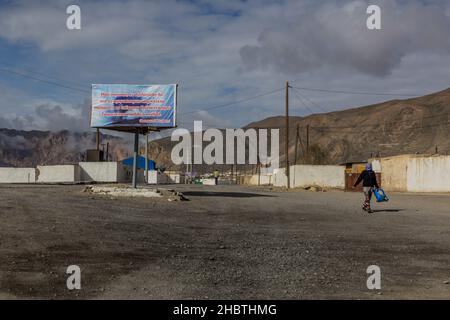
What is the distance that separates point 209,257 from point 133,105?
1644cm

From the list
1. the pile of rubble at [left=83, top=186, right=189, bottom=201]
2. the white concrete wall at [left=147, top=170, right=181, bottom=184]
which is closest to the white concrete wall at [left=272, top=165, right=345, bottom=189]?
the white concrete wall at [left=147, top=170, right=181, bottom=184]

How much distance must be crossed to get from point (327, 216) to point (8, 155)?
583 ft

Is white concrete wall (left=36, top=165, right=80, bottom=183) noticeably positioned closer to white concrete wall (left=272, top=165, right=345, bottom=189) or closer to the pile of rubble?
white concrete wall (left=272, top=165, right=345, bottom=189)

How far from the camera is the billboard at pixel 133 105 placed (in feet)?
77.5

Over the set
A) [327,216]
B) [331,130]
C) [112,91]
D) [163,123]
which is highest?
[331,130]

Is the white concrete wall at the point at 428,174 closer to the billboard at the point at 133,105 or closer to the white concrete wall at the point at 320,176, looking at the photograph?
the white concrete wall at the point at 320,176

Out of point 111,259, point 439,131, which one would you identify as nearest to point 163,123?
point 111,259

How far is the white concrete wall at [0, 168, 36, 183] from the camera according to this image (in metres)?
56.3

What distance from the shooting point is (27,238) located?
877 centimetres

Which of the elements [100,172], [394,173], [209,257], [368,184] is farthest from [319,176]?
[209,257]

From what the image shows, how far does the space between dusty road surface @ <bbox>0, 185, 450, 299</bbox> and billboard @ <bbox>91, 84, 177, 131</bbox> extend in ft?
33.5

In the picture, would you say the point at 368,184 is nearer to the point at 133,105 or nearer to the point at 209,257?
the point at 133,105

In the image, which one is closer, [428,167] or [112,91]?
[112,91]
